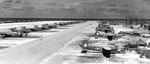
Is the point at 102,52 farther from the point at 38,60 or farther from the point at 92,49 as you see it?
the point at 38,60

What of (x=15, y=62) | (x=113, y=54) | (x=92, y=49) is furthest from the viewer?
(x=92, y=49)

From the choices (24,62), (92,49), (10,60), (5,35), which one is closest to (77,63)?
(24,62)

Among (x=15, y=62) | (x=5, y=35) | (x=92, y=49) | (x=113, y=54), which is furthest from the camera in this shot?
(x=5, y=35)

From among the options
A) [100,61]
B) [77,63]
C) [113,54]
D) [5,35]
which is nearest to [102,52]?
[113,54]

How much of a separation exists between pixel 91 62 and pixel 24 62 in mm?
11874

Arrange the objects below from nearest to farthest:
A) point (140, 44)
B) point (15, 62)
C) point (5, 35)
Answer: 1. point (15, 62)
2. point (140, 44)
3. point (5, 35)

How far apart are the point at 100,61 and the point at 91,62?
224 cm

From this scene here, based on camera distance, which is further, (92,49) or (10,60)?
(92,49)

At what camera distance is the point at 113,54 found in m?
55.2

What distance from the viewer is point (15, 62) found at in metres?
41.6

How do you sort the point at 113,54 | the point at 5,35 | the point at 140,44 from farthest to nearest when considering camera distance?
the point at 5,35 → the point at 140,44 → the point at 113,54

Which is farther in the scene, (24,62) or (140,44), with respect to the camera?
(140,44)

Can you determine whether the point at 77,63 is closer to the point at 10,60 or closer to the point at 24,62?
the point at 24,62

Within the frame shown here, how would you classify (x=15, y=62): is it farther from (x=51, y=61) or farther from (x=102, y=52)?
(x=102, y=52)
